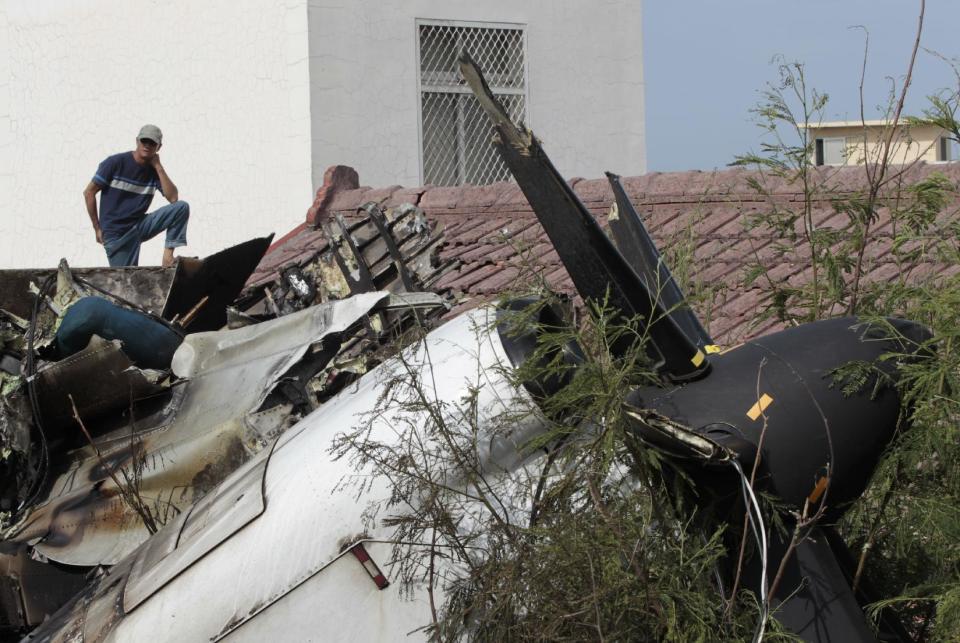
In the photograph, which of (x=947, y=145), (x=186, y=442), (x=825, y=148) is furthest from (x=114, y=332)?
(x=825, y=148)

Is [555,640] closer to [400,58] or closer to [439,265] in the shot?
[439,265]

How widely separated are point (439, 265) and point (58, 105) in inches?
324

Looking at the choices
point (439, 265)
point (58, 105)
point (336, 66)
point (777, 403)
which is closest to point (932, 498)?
point (777, 403)

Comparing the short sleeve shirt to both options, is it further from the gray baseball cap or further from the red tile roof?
the red tile roof

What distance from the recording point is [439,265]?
7895mm

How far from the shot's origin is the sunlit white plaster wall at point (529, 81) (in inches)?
501

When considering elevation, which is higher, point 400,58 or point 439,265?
point 400,58

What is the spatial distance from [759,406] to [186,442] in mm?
2702

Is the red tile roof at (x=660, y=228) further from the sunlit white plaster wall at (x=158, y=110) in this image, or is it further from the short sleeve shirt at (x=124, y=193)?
the sunlit white plaster wall at (x=158, y=110)

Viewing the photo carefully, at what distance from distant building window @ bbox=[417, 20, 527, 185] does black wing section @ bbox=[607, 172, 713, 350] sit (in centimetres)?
915

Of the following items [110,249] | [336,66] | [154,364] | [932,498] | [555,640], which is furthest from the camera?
[336,66]

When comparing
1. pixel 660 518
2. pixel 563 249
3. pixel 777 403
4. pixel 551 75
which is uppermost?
pixel 551 75

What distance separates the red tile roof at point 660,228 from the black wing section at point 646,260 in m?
1.09

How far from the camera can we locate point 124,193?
402 inches
